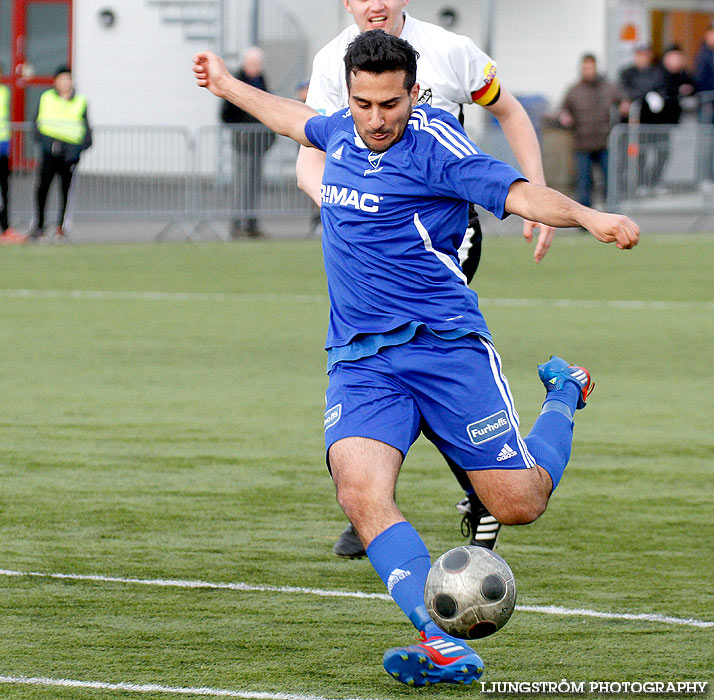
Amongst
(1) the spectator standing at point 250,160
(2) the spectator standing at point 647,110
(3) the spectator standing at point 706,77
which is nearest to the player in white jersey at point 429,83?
(1) the spectator standing at point 250,160

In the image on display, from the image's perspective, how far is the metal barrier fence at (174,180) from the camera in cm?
2272

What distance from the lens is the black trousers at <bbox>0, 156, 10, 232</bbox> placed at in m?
21.3

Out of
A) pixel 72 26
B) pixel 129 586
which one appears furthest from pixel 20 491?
Answer: pixel 72 26

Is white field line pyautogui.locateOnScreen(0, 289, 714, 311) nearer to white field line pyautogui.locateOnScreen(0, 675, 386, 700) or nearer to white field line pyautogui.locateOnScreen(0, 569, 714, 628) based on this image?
white field line pyautogui.locateOnScreen(0, 569, 714, 628)

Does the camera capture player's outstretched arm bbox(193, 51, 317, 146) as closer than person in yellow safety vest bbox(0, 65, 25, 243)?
Yes

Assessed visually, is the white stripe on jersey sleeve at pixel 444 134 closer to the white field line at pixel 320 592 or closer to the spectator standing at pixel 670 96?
the white field line at pixel 320 592

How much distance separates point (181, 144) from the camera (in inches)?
914

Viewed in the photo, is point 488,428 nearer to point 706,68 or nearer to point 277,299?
point 277,299

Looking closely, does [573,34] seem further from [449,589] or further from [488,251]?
[449,589]

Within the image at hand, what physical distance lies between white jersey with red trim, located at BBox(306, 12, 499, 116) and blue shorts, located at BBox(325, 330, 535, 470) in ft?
5.55

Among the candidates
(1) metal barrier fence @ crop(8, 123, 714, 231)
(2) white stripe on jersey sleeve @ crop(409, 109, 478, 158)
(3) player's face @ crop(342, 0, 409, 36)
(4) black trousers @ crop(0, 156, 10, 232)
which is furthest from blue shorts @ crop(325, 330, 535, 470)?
(1) metal barrier fence @ crop(8, 123, 714, 231)

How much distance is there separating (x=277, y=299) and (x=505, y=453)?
1036 centimetres

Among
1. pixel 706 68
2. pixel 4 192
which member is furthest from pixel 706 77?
pixel 4 192

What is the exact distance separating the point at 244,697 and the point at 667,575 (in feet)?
6.85
